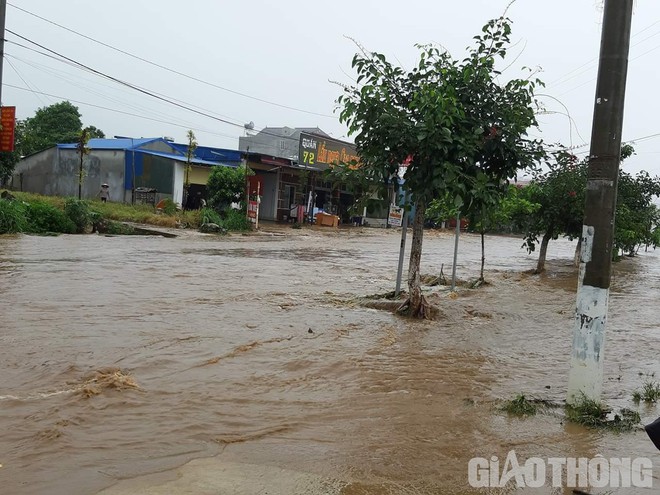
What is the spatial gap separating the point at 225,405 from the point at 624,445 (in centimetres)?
312

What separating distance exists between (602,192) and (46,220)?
21.0 meters

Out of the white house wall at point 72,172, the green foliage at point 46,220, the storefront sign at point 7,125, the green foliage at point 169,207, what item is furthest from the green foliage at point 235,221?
the storefront sign at point 7,125

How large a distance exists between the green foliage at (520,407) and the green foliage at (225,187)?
25409 mm

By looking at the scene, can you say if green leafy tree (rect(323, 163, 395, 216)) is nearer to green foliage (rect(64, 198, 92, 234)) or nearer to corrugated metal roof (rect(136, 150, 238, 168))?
green foliage (rect(64, 198, 92, 234))

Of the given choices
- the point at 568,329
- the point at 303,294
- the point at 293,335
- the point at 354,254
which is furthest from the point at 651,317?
the point at 354,254

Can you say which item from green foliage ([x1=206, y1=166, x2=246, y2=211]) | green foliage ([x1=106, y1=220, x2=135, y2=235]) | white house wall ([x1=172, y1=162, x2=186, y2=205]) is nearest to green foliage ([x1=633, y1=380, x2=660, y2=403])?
green foliage ([x1=106, y1=220, x2=135, y2=235])

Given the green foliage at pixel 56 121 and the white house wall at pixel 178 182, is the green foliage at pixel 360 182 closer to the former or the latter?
the white house wall at pixel 178 182

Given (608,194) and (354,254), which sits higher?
(608,194)

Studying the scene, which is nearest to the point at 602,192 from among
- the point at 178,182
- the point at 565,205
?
the point at 565,205

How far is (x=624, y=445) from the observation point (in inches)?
177

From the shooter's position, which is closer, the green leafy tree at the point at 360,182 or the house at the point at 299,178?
the green leafy tree at the point at 360,182

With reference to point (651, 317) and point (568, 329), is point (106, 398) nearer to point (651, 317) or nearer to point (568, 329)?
point (568, 329)

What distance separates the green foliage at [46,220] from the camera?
21.5 metres

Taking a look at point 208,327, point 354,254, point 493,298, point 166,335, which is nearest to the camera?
point 166,335
